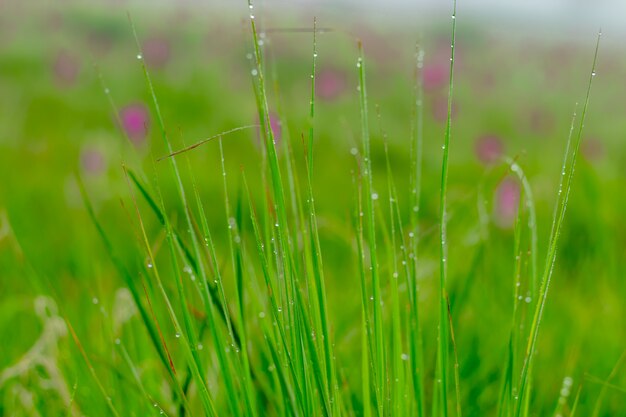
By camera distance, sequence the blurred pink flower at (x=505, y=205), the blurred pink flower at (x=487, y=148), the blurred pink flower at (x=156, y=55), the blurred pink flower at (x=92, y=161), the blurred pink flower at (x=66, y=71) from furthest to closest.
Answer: the blurred pink flower at (x=156, y=55) → the blurred pink flower at (x=66, y=71) → the blurred pink flower at (x=487, y=148) → the blurred pink flower at (x=92, y=161) → the blurred pink flower at (x=505, y=205)

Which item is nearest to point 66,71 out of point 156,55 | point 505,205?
point 156,55

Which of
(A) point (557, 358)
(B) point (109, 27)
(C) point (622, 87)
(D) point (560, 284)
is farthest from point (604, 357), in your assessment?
(B) point (109, 27)

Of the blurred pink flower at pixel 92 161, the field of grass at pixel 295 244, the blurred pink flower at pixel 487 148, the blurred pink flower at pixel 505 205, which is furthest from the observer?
the blurred pink flower at pixel 487 148

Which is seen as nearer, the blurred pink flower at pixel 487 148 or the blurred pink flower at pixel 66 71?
the blurred pink flower at pixel 487 148

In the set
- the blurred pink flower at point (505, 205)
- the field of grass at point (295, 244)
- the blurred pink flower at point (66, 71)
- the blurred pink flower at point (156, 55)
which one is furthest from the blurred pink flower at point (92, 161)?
the blurred pink flower at point (156, 55)

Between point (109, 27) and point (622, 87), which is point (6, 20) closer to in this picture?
point (109, 27)

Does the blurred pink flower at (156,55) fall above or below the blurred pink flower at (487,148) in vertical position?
above

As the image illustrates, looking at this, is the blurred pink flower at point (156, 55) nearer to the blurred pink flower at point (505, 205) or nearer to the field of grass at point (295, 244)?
the field of grass at point (295, 244)

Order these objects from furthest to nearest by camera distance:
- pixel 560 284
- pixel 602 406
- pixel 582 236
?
pixel 582 236 → pixel 560 284 → pixel 602 406

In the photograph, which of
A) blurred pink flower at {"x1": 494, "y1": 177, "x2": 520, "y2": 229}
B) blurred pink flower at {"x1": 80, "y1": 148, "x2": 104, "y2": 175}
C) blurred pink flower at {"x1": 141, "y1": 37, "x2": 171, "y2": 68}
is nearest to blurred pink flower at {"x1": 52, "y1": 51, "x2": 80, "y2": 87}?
blurred pink flower at {"x1": 141, "y1": 37, "x2": 171, "y2": 68}
